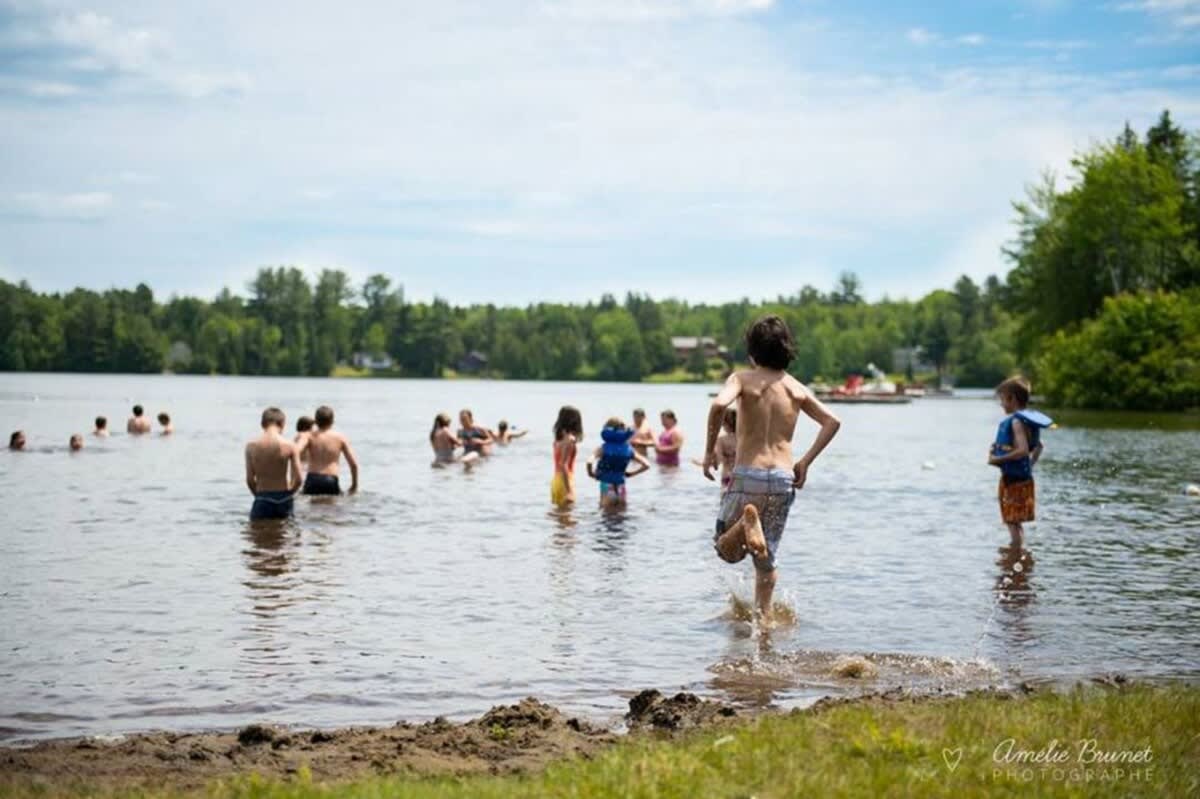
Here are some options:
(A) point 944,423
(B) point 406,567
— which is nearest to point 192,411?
(A) point 944,423

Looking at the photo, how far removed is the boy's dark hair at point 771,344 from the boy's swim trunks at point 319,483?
12890 millimetres

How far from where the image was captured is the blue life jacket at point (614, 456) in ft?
66.4

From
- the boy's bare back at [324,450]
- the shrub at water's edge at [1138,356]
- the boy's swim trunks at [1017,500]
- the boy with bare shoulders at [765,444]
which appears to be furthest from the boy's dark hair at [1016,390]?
the shrub at water's edge at [1138,356]

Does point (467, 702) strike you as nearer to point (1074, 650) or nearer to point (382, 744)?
point (382, 744)

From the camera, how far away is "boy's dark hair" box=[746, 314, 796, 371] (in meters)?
9.94

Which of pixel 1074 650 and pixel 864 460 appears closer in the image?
pixel 1074 650

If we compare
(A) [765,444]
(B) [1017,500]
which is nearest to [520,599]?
(A) [765,444]

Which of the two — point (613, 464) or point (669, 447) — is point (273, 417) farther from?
point (669, 447)

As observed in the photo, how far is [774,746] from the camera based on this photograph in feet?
21.4

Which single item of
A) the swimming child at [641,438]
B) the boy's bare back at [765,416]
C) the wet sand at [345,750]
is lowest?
the wet sand at [345,750]

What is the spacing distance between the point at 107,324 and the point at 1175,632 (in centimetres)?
17763

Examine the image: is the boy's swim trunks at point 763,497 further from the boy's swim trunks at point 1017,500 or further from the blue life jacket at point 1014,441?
the boy's swim trunks at point 1017,500

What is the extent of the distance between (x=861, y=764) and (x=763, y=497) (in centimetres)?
399

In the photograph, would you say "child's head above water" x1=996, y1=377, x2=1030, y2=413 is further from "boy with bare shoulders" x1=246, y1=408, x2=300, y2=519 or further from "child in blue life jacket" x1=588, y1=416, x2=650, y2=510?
"boy with bare shoulders" x1=246, y1=408, x2=300, y2=519
